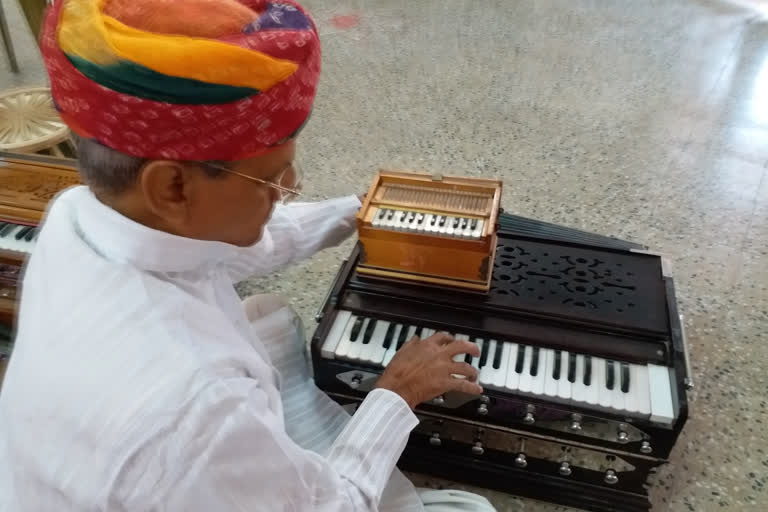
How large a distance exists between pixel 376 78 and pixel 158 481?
2449mm

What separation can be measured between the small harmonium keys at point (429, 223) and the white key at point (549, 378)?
0.81ft

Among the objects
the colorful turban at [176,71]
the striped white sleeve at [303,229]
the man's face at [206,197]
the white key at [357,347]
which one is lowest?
the white key at [357,347]

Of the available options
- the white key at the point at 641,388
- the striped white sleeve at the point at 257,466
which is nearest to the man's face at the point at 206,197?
the striped white sleeve at the point at 257,466

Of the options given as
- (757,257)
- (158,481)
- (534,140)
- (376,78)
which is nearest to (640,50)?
(534,140)

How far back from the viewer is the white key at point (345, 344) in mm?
1074

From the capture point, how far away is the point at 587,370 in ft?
3.37

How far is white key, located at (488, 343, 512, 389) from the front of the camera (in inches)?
40.1

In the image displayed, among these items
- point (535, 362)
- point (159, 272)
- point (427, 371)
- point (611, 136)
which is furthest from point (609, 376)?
point (611, 136)

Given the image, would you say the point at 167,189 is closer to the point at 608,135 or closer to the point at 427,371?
the point at 427,371

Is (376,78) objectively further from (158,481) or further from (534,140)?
(158,481)

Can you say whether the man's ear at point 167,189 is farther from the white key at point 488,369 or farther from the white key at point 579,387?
the white key at point 579,387

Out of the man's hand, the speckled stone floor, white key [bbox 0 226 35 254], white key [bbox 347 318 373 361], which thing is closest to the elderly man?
the man's hand

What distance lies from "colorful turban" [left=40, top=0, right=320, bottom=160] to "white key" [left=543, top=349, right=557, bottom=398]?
646 millimetres

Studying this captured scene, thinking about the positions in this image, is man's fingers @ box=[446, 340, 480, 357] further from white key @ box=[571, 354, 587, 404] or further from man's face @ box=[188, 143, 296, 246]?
man's face @ box=[188, 143, 296, 246]
